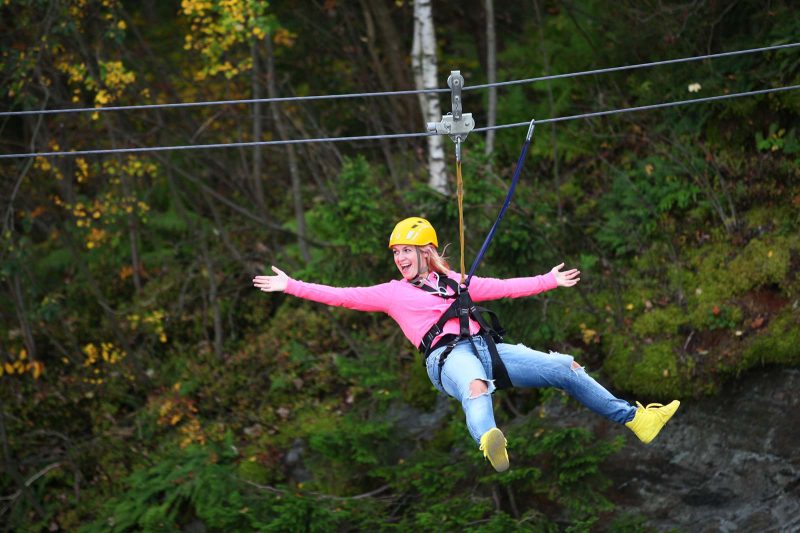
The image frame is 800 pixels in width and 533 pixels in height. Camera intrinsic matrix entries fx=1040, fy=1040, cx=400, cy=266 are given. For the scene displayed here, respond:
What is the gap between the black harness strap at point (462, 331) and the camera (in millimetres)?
6109

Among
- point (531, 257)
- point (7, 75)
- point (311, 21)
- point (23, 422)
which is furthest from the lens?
point (311, 21)

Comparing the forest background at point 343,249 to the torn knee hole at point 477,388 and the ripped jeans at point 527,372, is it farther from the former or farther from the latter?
the torn knee hole at point 477,388

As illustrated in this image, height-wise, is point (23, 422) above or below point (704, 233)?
below

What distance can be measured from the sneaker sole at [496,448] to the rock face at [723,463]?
375 cm

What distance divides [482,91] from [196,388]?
535 centimetres

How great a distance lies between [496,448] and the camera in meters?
5.55

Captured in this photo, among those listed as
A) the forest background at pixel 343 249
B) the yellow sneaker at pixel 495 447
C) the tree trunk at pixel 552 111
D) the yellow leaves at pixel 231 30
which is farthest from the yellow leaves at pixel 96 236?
the yellow sneaker at pixel 495 447

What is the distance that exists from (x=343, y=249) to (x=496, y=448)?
188 inches

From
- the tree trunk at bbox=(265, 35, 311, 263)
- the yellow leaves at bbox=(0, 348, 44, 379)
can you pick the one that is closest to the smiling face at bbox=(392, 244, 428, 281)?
the tree trunk at bbox=(265, 35, 311, 263)

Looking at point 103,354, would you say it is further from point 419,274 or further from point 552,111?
point 419,274

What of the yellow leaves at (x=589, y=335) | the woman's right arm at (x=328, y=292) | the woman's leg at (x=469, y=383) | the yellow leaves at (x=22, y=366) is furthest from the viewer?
the yellow leaves at (x=22, y=366)

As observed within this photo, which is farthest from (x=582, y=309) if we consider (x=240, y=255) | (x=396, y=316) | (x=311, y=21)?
(x=311, y=21)

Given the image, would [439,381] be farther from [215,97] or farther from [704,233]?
[215,97]

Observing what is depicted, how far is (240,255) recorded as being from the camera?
45.4ft
